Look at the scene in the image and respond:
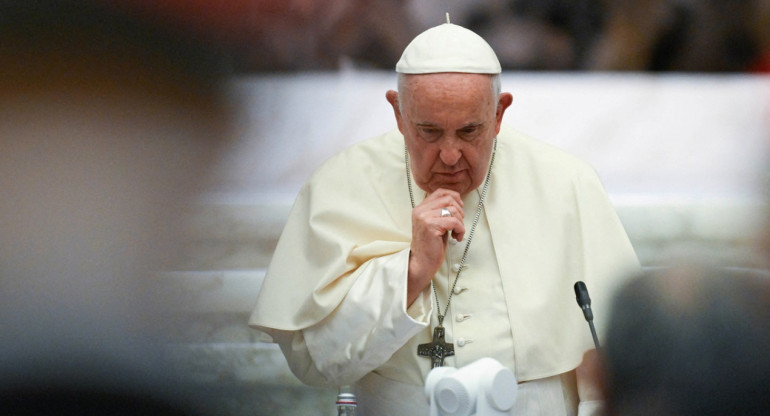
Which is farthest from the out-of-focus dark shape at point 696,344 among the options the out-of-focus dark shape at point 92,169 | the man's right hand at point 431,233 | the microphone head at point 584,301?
the out-of-focus dark shape at point 92,169

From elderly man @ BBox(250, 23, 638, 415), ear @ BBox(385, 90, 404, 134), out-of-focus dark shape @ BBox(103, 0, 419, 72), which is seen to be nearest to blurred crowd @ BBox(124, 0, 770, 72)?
out-of-focus dark shape @ BBox(103, 0, 419, 72)

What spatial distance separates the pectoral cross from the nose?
17.3 inches

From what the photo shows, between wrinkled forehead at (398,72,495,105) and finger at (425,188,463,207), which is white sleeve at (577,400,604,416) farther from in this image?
wrinkled forehead at (398,72,495,105)

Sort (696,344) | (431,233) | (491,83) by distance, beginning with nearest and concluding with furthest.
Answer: (696,344) < (431,233) < (491,83)

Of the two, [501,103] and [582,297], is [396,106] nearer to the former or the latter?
[501,103]

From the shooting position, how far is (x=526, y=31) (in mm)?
5719

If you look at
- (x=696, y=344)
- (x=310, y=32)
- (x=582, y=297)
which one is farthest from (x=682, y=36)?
(x=696, y=344)

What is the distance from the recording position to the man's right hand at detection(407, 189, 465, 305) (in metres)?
3.33

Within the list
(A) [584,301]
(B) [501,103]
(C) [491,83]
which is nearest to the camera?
(A) [584,301]

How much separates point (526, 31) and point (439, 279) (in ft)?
7.60

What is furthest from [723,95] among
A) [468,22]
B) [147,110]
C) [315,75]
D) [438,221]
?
[438,221]

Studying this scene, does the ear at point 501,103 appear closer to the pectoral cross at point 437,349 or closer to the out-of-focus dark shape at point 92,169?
the pectoral cross at point 437,349

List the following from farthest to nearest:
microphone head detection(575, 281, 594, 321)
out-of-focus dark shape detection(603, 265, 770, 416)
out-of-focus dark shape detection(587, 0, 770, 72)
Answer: out-of-focus dark shape detection(587, 0, 770, 72) → microphone head detection(575, 281, 594, 321) → out-of-focus dark shape detection(603, 265, 770, 416)

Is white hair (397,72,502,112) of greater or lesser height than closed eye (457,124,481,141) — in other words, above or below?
above
